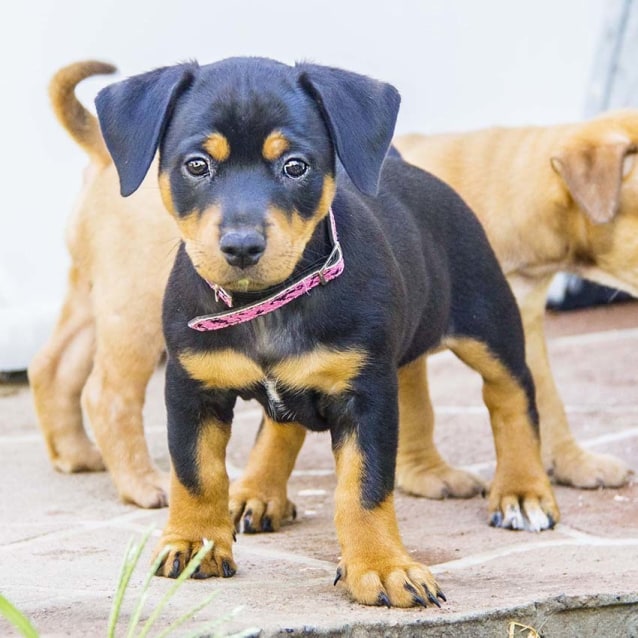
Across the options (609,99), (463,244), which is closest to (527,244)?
(463,244)

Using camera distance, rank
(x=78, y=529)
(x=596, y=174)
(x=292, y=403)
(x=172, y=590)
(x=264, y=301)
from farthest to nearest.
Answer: (x=596, y=174) < (x=78, y=529) < (x=292, y=403) < (x=264, y=301) < (x=172, y=590)

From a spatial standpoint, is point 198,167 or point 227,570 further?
point 227,570

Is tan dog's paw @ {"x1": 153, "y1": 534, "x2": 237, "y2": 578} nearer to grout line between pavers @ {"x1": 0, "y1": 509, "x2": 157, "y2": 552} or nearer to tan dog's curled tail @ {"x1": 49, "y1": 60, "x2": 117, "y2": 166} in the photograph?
grout line between pavers @ {"x1": 0, "y1": 509, "x2": 157, "y2": 552}

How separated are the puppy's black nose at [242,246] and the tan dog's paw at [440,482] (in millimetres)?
2119

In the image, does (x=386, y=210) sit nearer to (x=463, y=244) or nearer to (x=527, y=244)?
(x=463, y=244)

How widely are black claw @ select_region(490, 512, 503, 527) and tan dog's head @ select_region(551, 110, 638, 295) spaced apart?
4.82ft

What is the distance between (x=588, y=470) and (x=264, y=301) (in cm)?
229

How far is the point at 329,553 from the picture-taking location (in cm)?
419

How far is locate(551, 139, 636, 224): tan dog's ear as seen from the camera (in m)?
5.46

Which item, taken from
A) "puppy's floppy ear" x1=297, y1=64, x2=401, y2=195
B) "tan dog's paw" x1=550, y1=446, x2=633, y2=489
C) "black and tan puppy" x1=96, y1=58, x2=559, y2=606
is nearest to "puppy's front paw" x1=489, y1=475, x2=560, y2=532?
"tan dog's paw" x1=550, y1=446, x2=633, y2=489

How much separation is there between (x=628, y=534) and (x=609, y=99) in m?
5.55

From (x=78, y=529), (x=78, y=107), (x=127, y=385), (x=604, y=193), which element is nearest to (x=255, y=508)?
(x=78, y=529)

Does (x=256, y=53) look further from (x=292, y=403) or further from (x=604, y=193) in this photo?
(x=292, y=403)

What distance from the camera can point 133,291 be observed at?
17.0 ft
